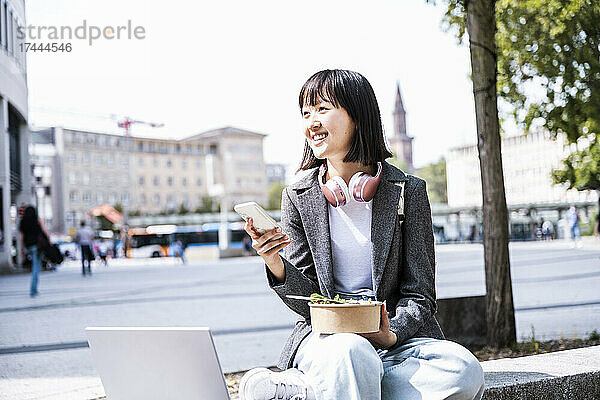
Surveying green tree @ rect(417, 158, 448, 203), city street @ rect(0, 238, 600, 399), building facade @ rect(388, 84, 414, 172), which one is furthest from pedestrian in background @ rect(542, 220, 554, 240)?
building facade @ rect(388, 84, 414, 172)

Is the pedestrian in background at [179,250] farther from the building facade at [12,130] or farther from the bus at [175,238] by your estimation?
the building facade at [12,130]

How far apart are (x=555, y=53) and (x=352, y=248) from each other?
5399 mm

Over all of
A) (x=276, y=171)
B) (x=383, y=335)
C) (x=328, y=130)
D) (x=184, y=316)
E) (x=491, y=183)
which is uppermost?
(x=276, y=171)

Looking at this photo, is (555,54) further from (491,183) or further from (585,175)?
(585,175)

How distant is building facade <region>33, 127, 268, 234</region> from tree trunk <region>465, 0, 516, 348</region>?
9690 cm

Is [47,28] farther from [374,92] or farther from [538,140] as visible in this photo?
[538,140]

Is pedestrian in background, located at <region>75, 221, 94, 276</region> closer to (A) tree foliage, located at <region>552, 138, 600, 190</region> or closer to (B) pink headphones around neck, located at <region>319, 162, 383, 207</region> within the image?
(A) tree foliage, located at <region>552, 138, 600, 190</region>

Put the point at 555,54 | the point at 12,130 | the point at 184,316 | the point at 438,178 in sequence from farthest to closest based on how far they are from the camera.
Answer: the point at 438,178 < the point at 12,130 < the point at 184,316 < the point at 555,54

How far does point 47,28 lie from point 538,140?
102493 mm

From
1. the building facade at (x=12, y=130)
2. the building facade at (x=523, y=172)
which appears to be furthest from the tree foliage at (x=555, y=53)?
the building facade at (x=523, y=172)

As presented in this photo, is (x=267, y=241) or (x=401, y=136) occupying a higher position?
(x=401, y=136)

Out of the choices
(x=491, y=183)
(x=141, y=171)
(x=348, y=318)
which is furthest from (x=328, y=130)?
(x=141, y=171)

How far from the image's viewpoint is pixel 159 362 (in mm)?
2160

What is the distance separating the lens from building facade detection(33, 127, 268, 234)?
106438 mm
